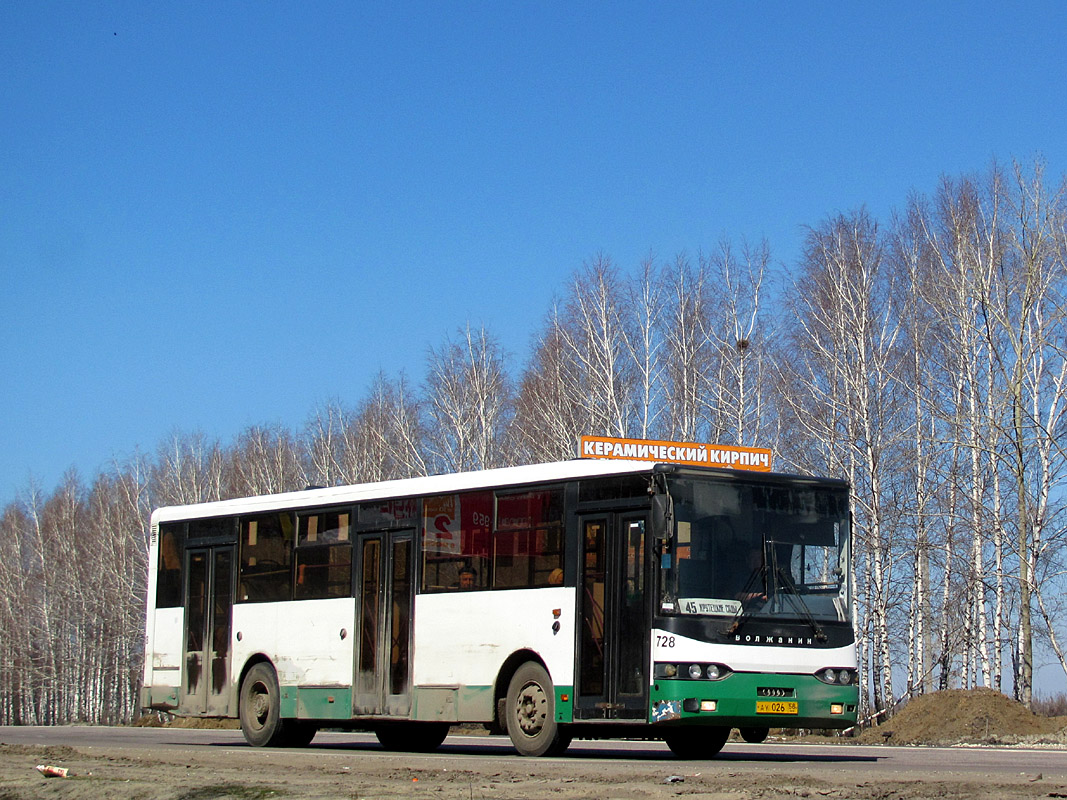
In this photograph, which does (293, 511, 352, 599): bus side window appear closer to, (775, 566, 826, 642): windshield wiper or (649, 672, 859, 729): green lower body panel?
(649, 672, 859, 729): green lower body panel

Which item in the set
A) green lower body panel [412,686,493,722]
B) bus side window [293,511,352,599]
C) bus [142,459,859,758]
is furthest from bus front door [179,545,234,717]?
green lower body panel [412,686,493,722]

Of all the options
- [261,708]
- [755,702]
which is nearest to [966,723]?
[755,702]

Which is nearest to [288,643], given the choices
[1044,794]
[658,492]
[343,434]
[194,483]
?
[658,492]

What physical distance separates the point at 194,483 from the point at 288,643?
170 ft

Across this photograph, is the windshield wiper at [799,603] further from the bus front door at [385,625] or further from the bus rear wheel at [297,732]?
the bus rear wheel at [297,732]

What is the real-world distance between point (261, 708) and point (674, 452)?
6.79 m

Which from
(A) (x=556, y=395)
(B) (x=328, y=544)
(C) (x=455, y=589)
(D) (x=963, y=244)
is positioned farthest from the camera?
(A) (x=556, y=395)

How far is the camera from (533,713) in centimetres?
1634

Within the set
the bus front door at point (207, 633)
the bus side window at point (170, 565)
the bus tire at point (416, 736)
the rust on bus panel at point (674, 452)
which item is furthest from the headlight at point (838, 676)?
the bus side window at point (170, 565)

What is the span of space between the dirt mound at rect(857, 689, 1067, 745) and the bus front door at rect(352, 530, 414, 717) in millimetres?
9854

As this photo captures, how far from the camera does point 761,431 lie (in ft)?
141

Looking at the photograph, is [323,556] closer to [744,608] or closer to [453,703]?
[453,703]

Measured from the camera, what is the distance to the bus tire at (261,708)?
65.9 feet

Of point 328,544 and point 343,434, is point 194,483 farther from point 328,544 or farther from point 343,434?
point 328,544
